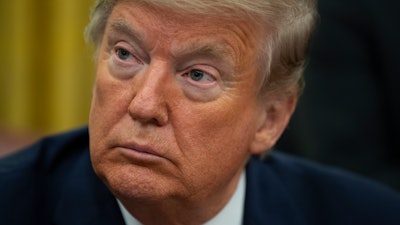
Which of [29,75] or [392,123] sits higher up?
[392,123]

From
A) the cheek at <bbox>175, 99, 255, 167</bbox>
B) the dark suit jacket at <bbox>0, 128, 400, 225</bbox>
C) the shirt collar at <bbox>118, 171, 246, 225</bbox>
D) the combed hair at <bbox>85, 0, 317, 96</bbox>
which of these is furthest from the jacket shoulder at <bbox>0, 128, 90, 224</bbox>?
the cheek at <bbox>175, 99, 255, 167</bbox>

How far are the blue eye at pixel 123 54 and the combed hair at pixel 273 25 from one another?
4.0 inches

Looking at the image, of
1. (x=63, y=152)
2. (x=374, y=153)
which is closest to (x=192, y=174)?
(x=63, y=152)

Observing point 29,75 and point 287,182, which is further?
point 29,75

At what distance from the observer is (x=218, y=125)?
5.87 feet

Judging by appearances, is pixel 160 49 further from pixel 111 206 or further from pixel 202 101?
pixel 111 206

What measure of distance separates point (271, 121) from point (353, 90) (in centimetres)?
120

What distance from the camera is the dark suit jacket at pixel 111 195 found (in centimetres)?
198

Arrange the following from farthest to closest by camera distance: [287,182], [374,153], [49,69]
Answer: [49,69] < [374,153] < [287,182]

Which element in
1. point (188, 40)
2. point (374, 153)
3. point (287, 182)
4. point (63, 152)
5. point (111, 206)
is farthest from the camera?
point (374, 153)

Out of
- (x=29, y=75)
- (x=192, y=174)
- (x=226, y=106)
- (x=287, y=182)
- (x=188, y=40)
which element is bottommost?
(x=29, y=75)

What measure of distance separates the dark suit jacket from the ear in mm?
172

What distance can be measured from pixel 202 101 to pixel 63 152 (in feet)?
1.73

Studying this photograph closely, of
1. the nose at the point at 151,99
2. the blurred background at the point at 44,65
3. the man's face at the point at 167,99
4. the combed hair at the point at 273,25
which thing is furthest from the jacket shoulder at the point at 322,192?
the blurred background at the point at 44,65
